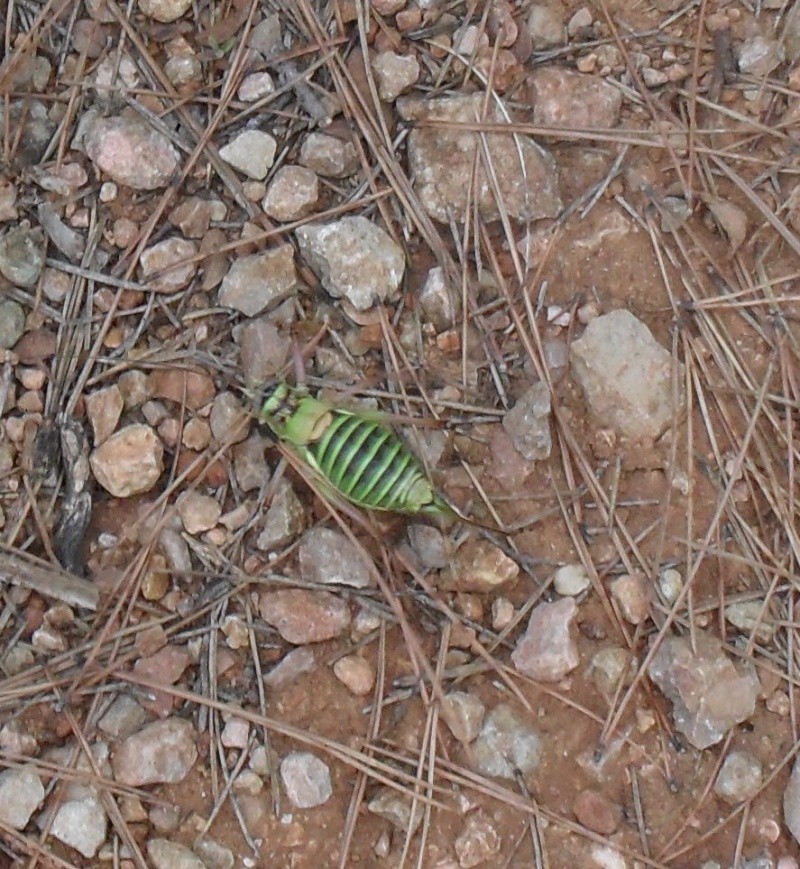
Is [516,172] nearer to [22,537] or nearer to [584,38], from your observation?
[584,38]

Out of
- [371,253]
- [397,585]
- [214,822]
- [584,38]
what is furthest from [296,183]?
[214,822]

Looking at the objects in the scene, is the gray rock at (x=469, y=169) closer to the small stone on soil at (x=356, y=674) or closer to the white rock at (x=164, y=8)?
the white rock at (x=164, y=8)

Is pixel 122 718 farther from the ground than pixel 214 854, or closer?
farther from the ground

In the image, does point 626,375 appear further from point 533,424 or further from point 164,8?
point 164,8

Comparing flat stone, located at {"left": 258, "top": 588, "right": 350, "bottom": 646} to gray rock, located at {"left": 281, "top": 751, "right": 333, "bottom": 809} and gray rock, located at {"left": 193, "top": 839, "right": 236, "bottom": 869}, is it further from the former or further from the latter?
gray rock, located at {"left": 193, "top": 839, "right": 236, "bottom": 869}

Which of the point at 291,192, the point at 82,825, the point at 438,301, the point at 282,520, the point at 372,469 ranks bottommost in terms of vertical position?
the point at 82,825

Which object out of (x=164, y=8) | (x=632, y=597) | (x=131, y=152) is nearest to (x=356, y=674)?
(x=632, y=597)
